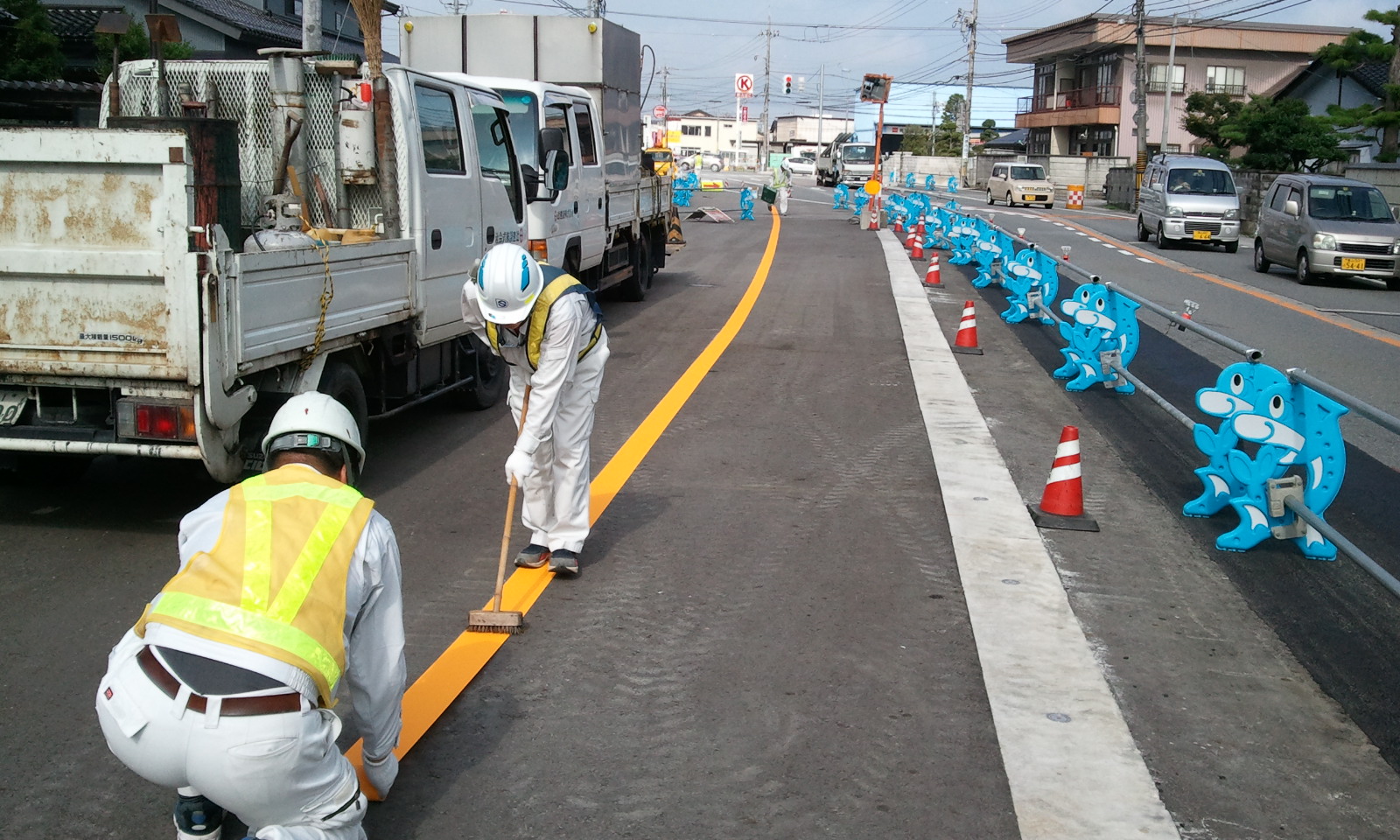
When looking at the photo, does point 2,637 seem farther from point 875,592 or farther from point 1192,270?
point 1192,270

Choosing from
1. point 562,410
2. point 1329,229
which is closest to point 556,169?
point 562,410

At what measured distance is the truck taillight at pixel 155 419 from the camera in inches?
219

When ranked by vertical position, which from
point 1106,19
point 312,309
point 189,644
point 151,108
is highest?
point 1106,19

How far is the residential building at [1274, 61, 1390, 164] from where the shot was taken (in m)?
45.4

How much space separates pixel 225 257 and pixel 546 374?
1586 mm

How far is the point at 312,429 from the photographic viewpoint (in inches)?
120

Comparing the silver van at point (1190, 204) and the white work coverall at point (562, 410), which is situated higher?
the silver van at point (1190, 204)

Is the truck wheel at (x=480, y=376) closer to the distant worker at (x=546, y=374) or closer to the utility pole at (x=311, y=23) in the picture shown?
the distant worker at (x=546, y=374)

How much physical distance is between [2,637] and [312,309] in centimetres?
218

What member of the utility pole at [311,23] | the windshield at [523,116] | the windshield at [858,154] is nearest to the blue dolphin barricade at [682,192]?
the windshield at [858,154]

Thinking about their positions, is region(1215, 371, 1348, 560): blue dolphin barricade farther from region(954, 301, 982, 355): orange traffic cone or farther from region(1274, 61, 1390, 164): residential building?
region(1274, 61, 1390, 164): residential building

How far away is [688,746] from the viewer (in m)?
3.98

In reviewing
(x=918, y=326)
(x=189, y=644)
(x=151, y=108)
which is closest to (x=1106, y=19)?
(x=918, y=326)

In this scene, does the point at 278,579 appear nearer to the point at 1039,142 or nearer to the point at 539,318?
the point at 539,318
